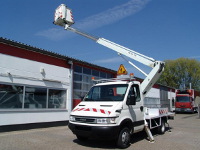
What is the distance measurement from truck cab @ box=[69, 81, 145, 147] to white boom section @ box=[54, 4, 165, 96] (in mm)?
1684

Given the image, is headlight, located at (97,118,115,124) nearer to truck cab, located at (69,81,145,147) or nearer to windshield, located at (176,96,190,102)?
truck cab, located at (69,81,145,147)

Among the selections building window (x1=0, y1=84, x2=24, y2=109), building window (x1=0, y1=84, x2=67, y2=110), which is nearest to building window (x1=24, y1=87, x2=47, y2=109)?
building window (x1=0, y1=84, x2=67, y2=110)

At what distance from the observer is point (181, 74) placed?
48.2 meters

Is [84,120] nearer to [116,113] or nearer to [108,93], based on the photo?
[116,113]

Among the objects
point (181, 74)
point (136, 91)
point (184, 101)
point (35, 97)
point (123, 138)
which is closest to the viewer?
point (123, 138)

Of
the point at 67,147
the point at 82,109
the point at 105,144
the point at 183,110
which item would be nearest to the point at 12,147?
the point at 67,147

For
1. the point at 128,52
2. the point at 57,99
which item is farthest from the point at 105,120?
the point at 57,99

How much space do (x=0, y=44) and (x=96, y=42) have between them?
556cm

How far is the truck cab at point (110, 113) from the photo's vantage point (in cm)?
647

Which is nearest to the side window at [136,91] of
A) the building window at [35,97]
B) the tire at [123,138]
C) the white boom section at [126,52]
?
the white boom section at [126,52]

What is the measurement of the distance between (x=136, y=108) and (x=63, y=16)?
8413mm

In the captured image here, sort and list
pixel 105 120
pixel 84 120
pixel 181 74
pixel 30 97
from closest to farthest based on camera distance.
A: pixel 105 120
pixel 84 120
pixel 30 97
pixel 181 74

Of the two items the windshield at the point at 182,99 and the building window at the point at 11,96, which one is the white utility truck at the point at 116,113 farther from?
the windshield at the point at 182,99

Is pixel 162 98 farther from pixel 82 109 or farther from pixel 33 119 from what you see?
pixel 82 109
